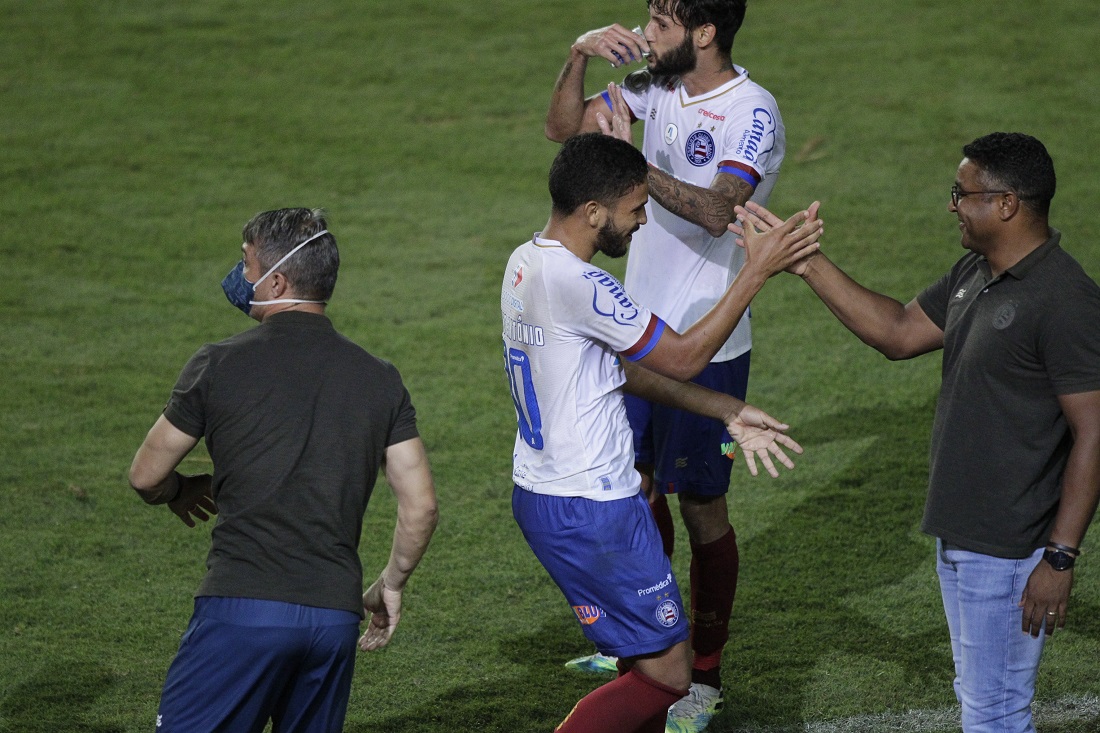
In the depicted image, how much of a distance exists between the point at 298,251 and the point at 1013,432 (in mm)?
1916

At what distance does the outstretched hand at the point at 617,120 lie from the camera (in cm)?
418

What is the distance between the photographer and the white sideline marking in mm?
4309

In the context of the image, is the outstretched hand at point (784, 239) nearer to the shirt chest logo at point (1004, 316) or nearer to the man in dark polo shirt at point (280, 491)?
the shirt chest logo at point (1004, 316)

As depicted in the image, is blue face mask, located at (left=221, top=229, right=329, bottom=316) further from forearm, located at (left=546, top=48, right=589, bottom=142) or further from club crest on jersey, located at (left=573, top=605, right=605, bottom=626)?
forearm, located at (left=546, top=48, right=589, bottom=142)

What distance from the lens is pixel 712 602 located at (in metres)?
4.50

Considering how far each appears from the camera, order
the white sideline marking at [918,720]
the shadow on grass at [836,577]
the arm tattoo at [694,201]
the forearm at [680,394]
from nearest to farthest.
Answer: the forearm at [680,394], the arm tattoo at [694,201], the white sideline marking at [918,720], the shadow on grass at [836,577]

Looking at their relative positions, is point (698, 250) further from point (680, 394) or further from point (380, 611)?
point (380, 611)

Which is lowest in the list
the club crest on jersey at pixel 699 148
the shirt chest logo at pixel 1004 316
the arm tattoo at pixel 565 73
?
the shirt chest logo at pixel 1004 316

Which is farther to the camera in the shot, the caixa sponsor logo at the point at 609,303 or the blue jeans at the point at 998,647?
the caixa sponsor logo at the point at 609,303

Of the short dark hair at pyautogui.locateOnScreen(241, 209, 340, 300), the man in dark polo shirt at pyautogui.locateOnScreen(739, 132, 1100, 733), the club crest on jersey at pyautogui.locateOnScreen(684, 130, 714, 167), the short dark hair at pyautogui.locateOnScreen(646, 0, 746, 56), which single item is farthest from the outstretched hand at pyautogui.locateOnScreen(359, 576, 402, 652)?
the short dark hair at pyautogui.locateOnScreen(646, 0, 746, 56)

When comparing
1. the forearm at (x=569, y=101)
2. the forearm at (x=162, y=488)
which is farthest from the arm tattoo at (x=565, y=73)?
the forearm at (x=162, y=488)

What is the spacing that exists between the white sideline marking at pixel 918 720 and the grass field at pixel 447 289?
0.5 inches

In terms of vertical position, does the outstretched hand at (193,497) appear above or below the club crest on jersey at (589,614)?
above

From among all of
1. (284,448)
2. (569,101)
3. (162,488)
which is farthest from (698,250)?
(162,488)
